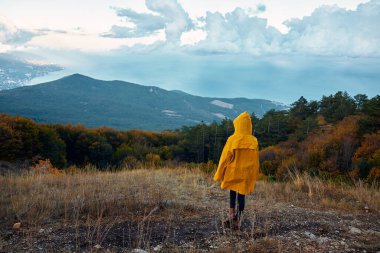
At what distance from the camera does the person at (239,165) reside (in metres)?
5.27

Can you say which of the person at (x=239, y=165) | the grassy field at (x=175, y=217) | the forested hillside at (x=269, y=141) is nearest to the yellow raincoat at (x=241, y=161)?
the person at (x=239, y=165)

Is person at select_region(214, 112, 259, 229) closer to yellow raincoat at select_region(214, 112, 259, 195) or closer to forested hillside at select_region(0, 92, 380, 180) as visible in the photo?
Result: yellow raincoat at select_region(214, 112, 259, 195)

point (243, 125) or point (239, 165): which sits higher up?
point (243, 125)

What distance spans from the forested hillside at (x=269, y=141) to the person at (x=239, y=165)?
16439 mm

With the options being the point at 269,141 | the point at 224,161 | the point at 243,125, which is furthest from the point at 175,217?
the point at 269,141

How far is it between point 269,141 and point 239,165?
51.5 meters

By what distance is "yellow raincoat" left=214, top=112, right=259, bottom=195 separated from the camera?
527cm

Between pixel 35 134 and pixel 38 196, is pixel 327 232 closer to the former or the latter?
pixel 38 196

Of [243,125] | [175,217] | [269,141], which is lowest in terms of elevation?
[269,141]

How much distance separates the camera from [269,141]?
5550 cm

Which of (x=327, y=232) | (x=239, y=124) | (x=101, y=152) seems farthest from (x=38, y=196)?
(x=101, y=152)

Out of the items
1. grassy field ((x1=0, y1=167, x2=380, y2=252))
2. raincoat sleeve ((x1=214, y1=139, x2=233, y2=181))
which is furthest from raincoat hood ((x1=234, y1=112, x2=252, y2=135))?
grassy field ((x1=0, y1=167, x2=380, y2=252))

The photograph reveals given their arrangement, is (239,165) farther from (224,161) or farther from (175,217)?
(175,217)

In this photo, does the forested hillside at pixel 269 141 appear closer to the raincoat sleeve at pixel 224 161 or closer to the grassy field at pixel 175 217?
the grassy field at pixel 175 217
